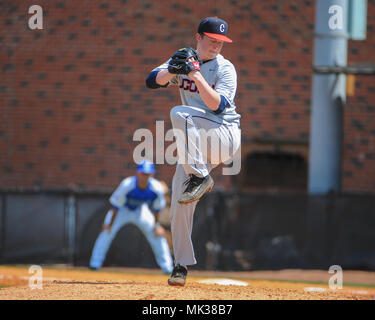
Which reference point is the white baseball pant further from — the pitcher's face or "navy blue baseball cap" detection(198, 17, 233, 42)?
"navy blue baseball cap" detection(198, 17, 233, 42)

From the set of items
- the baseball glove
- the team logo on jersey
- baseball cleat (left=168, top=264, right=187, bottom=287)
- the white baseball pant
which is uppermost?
the baseball glove

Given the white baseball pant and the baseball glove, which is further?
the white baseball pant

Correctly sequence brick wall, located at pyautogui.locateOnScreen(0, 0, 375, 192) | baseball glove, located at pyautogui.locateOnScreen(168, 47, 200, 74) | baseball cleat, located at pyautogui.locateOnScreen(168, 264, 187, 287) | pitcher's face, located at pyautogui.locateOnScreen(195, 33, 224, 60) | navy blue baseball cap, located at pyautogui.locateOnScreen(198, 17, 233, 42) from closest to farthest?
baseball glove, located at pyautogui.locateOnScreen(168, 47, 200, 74), navy blue baseball cap, located at pyautogui.locateOnScreen(198, 17, 233, 42), pitcher's face, located at pyautogui.locateOnScreen(195, 33, 224, 60), baseball cleat, located at pyautogui.locateOnScreen(168, 264, 187, 287), brick wall, located at pyautogui.locateOnScreen(0, 0, 375, 192)

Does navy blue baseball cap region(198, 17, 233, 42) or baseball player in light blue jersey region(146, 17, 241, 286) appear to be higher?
navy blue baseball cap region(198, 17, 233, 42)

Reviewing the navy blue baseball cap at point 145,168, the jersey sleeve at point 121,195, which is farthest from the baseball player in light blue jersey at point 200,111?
the jersey sleeve at point 121,195

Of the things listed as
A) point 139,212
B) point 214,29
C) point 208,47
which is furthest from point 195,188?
point 139,212

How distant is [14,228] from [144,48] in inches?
169

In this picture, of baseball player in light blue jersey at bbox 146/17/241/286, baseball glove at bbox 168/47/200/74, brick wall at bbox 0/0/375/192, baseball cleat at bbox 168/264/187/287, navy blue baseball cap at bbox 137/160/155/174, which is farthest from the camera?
brick wall at bbox 0/0/375/192

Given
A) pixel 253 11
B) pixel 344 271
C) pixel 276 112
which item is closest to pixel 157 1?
pixel 253 11

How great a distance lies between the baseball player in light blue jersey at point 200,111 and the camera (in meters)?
6.13

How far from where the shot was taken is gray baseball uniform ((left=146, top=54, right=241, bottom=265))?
629cm

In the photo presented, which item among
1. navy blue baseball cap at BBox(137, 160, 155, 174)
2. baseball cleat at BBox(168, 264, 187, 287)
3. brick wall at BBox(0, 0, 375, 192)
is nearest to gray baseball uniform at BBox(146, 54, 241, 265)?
baseball cleat at BBox(168, 264, 187, 287)

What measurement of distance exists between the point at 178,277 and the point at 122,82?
25.6ft

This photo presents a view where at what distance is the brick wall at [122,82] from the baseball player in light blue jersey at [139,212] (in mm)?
1706
